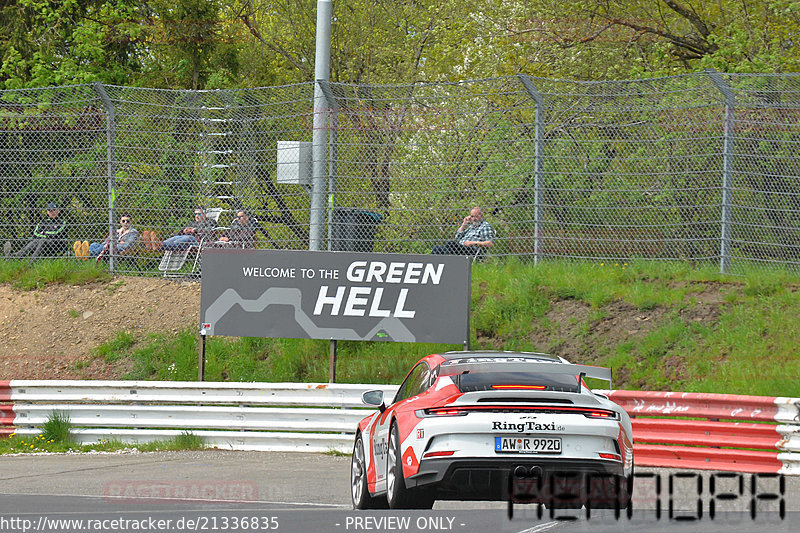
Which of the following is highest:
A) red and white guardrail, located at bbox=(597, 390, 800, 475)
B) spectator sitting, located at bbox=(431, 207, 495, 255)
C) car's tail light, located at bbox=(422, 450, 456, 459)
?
spectator sitting, located at bbox=(431, 207, 495, 255)

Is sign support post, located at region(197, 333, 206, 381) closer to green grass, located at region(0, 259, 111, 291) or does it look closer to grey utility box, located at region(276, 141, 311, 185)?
grey utility box, located at region(276, 141, 311, 185)

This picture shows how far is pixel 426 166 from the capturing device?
16.8m

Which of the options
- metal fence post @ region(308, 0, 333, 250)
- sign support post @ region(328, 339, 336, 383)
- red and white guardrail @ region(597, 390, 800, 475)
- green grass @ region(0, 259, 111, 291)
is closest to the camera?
red and white guardrail @ region(597, 390, 800, 475)

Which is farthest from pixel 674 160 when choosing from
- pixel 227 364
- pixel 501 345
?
pixel 227 364

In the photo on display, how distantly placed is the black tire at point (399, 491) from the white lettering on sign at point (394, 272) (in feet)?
21.6

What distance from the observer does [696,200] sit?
52.0ft

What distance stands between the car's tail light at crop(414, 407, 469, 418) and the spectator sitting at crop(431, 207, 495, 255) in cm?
847

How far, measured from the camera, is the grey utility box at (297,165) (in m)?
17.3

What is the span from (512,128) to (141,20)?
1546 cm

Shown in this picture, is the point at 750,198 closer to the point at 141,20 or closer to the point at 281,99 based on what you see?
the point at 281,99

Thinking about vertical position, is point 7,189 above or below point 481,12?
below
